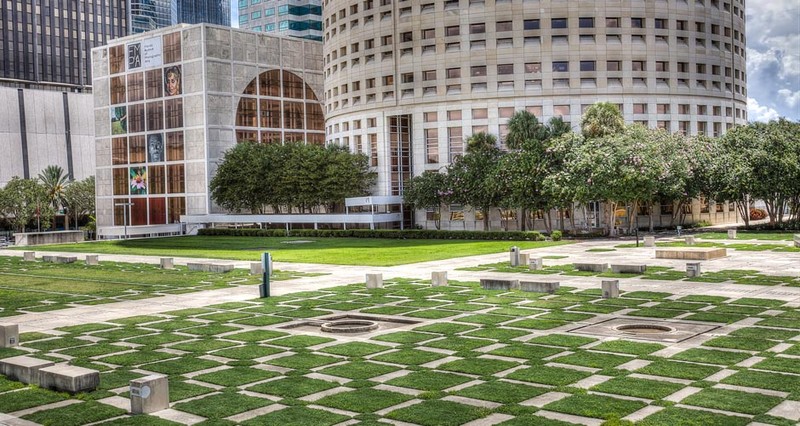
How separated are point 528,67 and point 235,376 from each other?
82.7 meters

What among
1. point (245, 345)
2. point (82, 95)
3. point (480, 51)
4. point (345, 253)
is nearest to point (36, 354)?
point (245, 345)

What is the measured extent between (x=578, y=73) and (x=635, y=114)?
27.5ft

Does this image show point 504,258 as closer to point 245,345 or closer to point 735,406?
point 245,345

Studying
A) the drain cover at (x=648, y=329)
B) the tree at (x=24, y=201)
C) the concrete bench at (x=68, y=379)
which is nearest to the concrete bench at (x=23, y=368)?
the concrete bench at (x=68, y=379)

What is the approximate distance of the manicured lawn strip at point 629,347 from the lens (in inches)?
857

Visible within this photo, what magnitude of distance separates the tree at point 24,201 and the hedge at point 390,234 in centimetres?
4484

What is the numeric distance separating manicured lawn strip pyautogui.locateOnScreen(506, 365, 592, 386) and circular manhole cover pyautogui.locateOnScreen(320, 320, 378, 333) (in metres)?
7.41

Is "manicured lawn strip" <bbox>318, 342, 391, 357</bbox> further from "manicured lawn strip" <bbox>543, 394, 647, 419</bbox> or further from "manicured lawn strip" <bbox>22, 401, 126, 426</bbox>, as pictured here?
"manicured lawn strip" <bbox>543, 394, 647, 419</bbox>

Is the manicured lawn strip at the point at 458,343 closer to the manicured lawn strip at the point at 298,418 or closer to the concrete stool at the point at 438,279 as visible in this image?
the manicured lawn strip at the point at 298,418

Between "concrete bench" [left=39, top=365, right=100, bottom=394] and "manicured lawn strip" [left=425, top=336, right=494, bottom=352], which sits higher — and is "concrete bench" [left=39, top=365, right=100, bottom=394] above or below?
above

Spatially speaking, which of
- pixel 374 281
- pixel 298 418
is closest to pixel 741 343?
pixel 298 418

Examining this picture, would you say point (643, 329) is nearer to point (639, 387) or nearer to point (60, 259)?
point (639, 387)

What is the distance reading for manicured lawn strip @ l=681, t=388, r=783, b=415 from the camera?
53.1ft

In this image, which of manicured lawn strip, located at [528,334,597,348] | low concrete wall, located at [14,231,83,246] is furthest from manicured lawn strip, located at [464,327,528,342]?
low concrete wall, located at [14,231,83,246]
